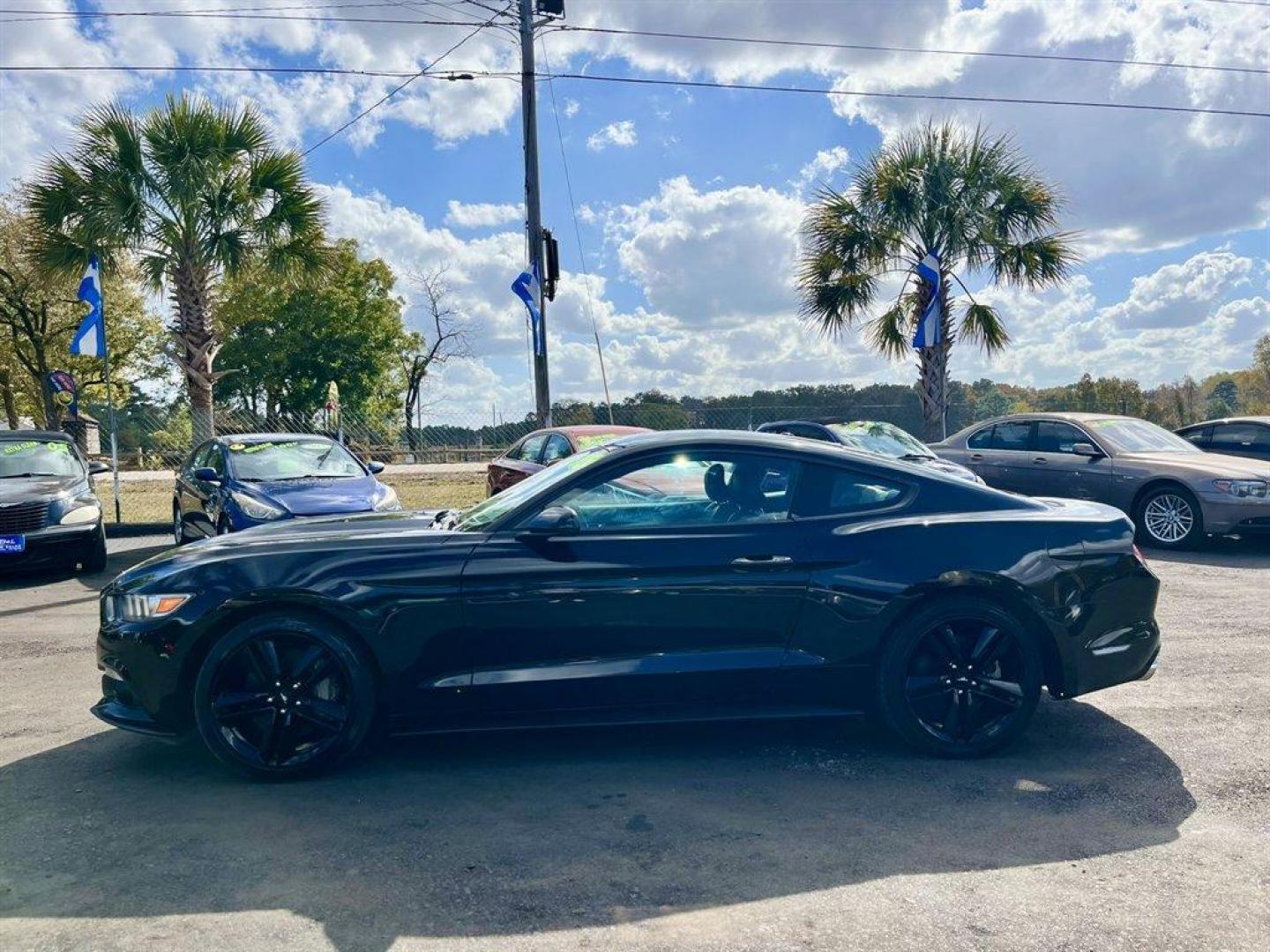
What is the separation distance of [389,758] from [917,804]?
2244 mm

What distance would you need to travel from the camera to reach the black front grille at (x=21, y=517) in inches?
377

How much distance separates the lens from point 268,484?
33.3 ft

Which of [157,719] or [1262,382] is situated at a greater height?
[1262,382]

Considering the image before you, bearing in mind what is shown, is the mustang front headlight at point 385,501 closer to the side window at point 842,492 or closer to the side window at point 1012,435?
the side window at point 842,492

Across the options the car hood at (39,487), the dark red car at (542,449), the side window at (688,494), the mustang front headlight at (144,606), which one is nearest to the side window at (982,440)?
the dark red car at (542,449)

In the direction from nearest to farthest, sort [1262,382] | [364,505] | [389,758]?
[389,758] → [364,505] → [1262,382]

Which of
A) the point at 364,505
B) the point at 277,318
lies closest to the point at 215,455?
the point at 364,505

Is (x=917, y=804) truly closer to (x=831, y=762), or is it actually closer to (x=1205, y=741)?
(x=831, y=762)

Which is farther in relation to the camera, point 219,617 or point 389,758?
point 389,758

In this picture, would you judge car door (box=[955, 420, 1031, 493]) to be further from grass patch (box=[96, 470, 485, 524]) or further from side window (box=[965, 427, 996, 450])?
grass patch (box=[96, 470, 485, 524])

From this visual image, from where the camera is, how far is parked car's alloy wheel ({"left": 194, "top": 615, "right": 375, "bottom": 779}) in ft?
13.3

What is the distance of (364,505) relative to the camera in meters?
9.77

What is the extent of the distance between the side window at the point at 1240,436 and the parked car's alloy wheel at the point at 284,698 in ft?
41.7

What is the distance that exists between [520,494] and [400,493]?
15.4 metres
